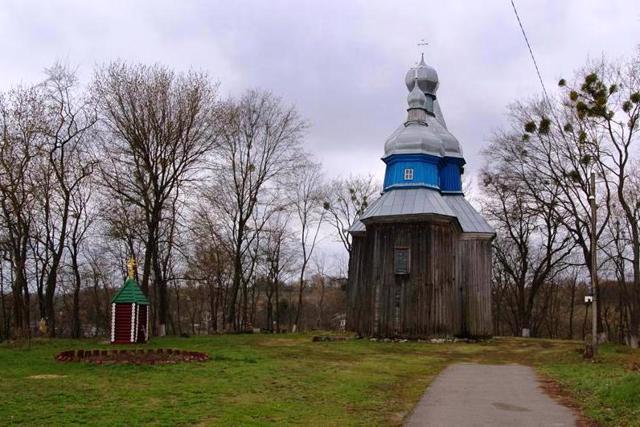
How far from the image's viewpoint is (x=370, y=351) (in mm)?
25234

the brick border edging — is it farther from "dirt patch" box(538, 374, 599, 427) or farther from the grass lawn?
"dirt patch" box(538, 374, 599, 427)

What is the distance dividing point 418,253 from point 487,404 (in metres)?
19.2

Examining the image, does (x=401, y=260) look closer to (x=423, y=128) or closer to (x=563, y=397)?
(x=423, y=128)

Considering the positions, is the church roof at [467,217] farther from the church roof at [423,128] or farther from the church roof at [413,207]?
the church roof at [423,128]

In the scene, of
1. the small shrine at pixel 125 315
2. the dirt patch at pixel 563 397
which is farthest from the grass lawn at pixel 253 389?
the small shrine at pixel 125 315

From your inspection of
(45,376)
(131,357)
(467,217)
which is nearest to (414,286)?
(467,217)

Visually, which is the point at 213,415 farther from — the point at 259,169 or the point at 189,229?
the point at 259,169

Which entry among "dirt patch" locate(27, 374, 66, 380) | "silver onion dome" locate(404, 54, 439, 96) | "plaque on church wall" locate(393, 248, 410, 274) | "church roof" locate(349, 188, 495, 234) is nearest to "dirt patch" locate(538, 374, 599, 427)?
"dirt patch" locate(27, 374, 66, 380)

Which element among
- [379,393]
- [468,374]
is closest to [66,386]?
[379,393]

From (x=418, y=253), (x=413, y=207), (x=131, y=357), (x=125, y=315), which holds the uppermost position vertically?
(x=413, y=207)

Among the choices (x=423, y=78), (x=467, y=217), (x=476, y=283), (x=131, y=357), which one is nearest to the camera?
(x=131, y=357)

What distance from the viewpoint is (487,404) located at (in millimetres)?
12250

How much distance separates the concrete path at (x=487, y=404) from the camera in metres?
10.5

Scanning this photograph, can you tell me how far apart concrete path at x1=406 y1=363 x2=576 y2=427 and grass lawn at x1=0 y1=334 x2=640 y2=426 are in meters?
0.43
